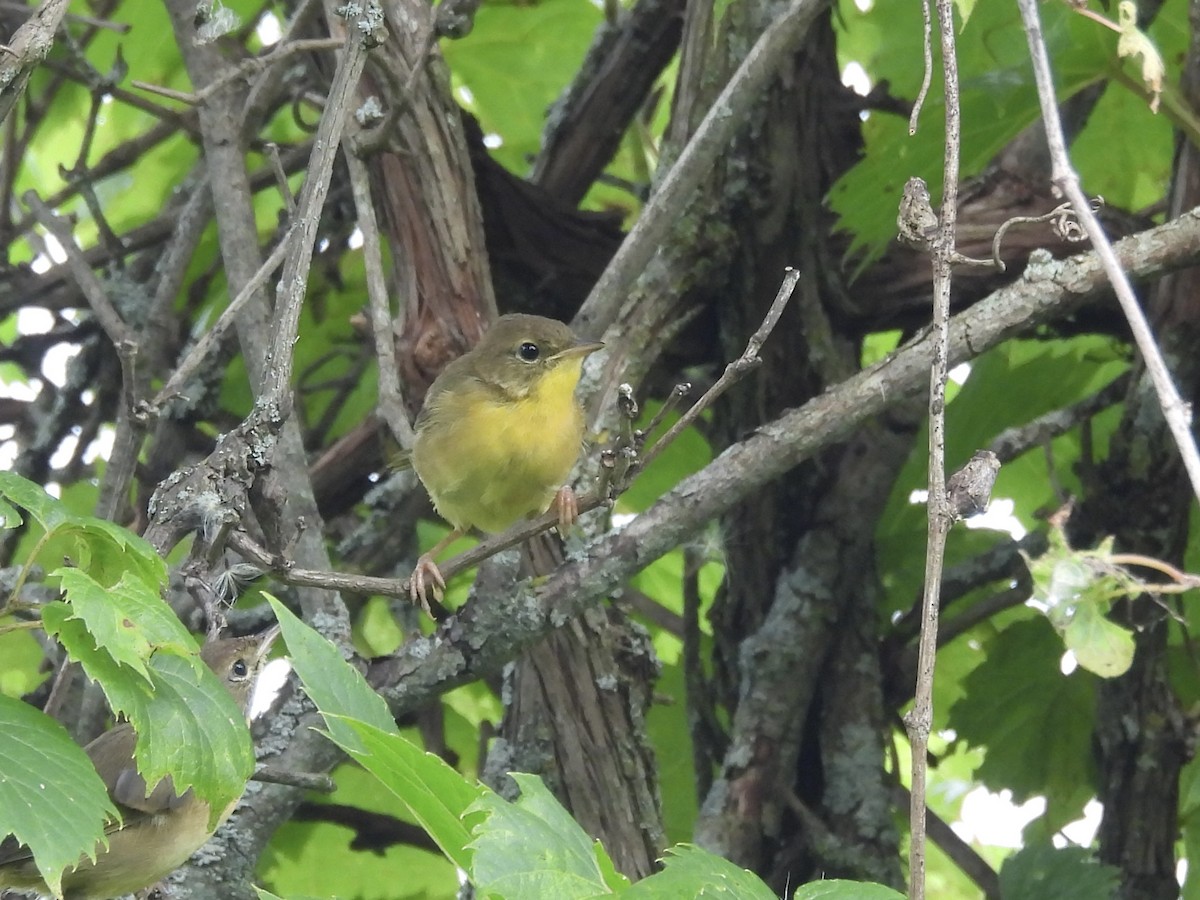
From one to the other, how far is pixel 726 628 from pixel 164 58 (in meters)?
2.76

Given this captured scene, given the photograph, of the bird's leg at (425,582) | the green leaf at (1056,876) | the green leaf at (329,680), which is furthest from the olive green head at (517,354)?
the green leaf at (329,680)

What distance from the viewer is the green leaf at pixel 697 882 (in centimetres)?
159

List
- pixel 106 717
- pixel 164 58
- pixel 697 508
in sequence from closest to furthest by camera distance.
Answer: pixel 697 508 < pixel 106 717 < pixel 164 58

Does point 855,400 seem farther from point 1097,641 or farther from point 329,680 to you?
point 329,680

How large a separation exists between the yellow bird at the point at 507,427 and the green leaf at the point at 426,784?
2255mm

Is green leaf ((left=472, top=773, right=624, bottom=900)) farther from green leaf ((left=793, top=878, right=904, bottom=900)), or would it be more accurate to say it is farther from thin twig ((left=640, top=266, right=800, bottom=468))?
thin twig ((left=640, top=266, right=800, bottom=468))

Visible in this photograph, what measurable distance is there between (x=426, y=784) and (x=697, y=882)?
1.12ft

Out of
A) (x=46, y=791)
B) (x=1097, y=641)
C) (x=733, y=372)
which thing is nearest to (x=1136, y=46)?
(x=733, y=372)

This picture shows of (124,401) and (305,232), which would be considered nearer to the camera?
(305,232)

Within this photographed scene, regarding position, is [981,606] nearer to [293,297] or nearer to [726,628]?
[726,628]

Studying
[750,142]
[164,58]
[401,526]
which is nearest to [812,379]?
[750,142]

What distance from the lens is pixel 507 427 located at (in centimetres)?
410

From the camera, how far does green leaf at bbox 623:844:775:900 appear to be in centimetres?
159

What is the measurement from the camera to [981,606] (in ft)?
13.4
